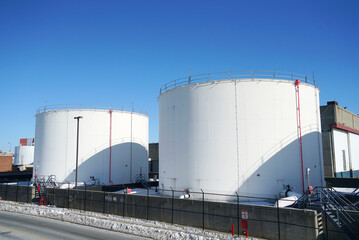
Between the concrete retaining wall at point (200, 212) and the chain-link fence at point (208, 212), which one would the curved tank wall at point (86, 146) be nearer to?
the chain-link fence at point (208, 212)

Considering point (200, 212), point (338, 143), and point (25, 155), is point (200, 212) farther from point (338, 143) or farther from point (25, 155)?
point (25, 155)

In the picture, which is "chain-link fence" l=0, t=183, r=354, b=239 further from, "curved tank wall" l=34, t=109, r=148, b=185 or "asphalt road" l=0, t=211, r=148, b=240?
"curved tank wall" l=34, t=109, r=148, b=185

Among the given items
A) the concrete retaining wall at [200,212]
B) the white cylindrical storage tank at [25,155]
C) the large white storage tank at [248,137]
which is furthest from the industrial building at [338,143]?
the white cylindrical storage tank at [25,155]

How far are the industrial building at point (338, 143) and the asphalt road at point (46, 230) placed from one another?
29676 mm

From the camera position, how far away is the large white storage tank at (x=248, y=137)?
2039cm

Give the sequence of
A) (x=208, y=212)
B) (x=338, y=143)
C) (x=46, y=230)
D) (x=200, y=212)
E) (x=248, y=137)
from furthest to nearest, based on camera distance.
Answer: (x=338, y=143) → (x=248, y=137) → (x=200, y=212) → (x=208, y=212) → (x=46, y=230)

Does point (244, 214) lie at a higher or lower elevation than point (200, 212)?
higher

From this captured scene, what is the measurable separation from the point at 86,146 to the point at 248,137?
20.2 metres

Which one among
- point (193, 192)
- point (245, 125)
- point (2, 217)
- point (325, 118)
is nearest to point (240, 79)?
point (245, 125)

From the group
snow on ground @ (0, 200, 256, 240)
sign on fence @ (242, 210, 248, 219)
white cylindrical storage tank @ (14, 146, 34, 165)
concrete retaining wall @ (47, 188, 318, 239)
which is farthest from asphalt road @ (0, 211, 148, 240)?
white cylindrical storage tank @ (14, 146, 34, 165)

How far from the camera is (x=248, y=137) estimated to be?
20672 millimetres

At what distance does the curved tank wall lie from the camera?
108ft

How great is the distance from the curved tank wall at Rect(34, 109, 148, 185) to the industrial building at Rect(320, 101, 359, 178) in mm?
24591

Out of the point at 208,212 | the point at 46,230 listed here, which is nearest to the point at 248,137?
the point at 208,212
